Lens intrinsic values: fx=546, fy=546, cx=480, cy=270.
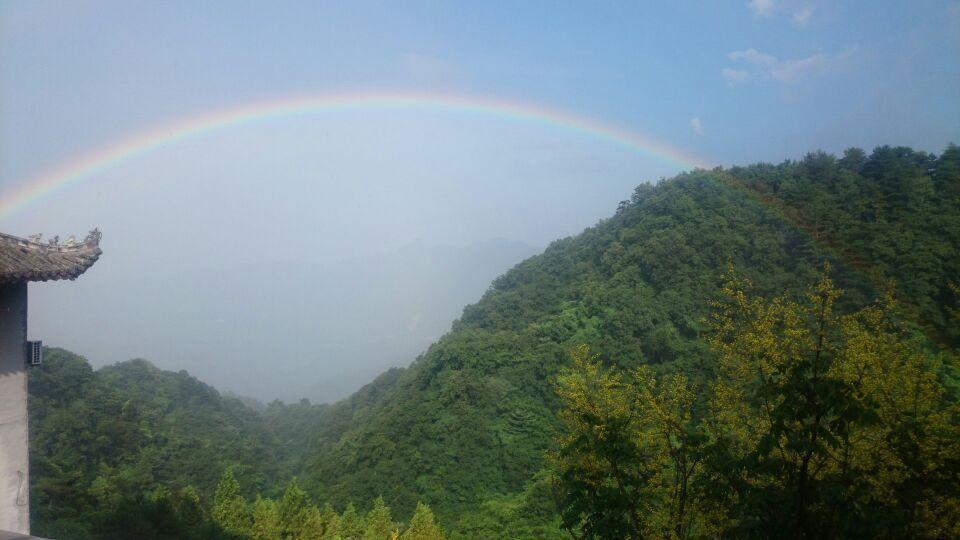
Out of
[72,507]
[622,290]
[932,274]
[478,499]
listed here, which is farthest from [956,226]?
[72,507]

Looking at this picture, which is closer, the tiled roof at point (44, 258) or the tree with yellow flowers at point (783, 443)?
the tree with yellow flowers at point (783, 443)

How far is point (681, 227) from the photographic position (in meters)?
28.3

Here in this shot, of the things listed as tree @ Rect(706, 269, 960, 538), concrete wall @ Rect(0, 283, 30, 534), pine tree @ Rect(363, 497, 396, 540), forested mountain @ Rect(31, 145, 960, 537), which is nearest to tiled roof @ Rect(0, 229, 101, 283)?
concrete wall @ Rect(0, 283, 30, 534)

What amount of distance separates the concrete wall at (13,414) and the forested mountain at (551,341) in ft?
34.3

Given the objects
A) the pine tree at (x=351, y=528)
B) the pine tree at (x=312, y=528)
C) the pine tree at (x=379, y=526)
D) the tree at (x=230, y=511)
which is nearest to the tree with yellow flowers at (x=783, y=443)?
the pine tree at (x=379, y=526)

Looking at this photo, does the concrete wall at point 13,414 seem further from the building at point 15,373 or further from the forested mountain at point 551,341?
the forested mountain at point 551,341

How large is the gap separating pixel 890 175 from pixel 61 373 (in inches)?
1617

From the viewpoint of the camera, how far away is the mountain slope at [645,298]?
2005 cm

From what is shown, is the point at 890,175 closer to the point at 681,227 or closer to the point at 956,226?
the point at 956,226

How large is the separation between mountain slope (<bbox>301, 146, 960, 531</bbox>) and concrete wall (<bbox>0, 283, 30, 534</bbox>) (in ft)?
41.2

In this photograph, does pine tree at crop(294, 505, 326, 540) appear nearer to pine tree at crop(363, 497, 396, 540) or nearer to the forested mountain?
pine tree at crop(363, 497, 396, 540)

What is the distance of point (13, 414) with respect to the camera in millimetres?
6656

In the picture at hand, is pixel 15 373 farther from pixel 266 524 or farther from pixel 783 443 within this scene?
pixel 266 524

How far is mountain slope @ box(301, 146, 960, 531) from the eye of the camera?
2005 cm
